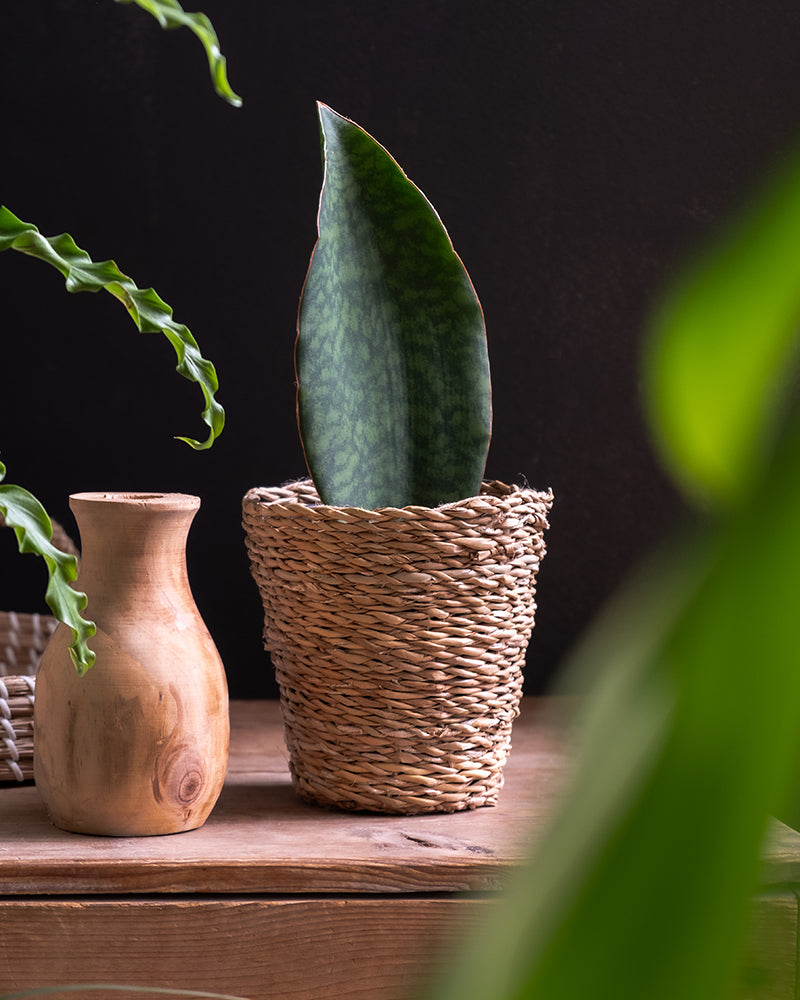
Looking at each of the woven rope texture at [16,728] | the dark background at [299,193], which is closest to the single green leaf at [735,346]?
the woven rope texture at [16,728]

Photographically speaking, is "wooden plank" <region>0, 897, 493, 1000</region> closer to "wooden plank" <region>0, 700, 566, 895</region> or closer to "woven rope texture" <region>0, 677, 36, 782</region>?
"wooden plank" <region>0, 700, 566, 895</region>

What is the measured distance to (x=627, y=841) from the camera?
0.06 metres

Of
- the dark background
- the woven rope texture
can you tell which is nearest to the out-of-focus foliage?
the woven rope texture

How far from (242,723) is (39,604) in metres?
0.32

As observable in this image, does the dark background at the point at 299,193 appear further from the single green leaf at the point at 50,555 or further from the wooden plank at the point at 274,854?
the single green leaf at the point at 50,555

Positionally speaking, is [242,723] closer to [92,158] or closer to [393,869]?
[393,869]

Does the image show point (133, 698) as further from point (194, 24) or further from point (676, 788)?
point (676, 788)

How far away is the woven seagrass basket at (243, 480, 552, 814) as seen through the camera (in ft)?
2.66

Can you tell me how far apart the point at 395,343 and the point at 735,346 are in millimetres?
850

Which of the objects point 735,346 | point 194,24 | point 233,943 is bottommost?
point 233,943

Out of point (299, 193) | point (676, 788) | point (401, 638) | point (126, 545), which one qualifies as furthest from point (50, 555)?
point (299, 193)

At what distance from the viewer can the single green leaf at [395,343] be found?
2.86 ft

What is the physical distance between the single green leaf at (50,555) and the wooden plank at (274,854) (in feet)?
0.54

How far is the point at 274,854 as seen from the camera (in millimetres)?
774
